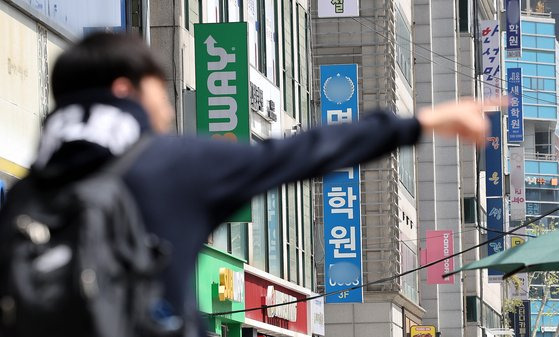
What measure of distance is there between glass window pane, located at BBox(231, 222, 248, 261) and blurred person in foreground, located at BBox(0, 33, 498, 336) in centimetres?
2294

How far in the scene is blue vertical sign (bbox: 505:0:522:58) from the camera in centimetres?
7938

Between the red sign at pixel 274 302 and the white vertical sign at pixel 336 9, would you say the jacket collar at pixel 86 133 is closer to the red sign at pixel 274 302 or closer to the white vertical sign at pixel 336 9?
the red sign at pixel 274 302

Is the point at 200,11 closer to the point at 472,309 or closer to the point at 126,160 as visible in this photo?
the point at 126,160

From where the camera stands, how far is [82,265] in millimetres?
2896

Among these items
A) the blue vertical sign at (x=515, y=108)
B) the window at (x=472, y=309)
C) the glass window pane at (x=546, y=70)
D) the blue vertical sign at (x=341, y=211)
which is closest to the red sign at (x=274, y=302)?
the blue vertical sign at (x=341, y=211)

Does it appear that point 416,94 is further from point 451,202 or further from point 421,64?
point 451,202

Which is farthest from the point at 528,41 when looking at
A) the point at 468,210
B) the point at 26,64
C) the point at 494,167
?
the point at 26,64

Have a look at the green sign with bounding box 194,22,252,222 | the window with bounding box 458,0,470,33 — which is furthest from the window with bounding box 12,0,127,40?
the window with bounding box 458,0,470,33

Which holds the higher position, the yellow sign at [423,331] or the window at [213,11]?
the window at [213,11]

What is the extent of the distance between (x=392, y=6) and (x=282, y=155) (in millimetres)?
43412

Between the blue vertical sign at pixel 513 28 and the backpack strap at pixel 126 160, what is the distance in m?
77.2

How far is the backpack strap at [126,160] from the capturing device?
3082 mm

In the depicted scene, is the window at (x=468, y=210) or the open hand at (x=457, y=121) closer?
the open hand at (x=457, y=121)

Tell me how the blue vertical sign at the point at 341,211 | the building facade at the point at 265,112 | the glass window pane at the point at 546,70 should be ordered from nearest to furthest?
the building facade at the point at 265,112
the blue vertical sign at the point at 341,211
the glass window pane at the point at 546,70
